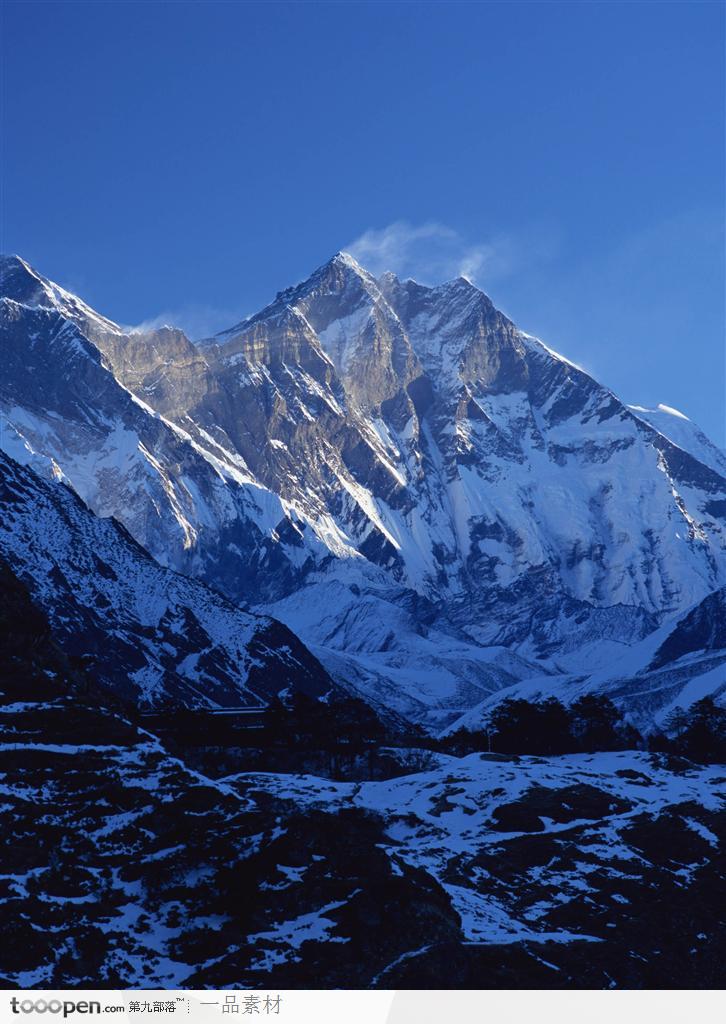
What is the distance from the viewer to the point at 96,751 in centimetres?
11588

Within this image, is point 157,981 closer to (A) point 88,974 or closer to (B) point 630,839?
(A) point 88,974
